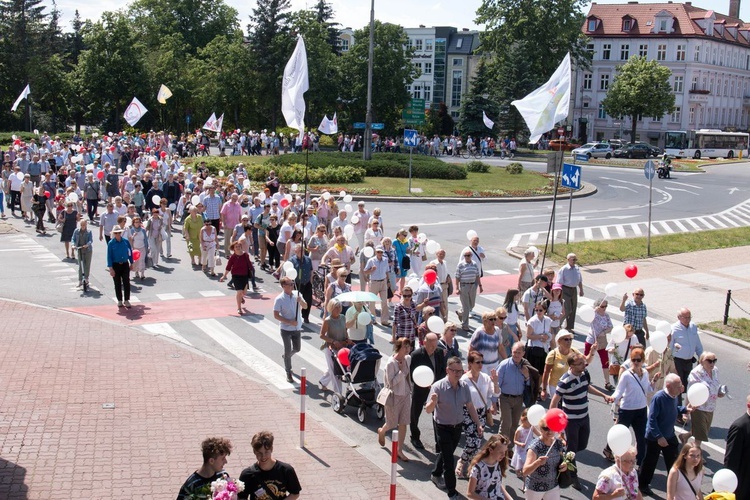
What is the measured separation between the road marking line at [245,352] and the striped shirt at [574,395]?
15.4ft

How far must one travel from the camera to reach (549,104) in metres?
16.6

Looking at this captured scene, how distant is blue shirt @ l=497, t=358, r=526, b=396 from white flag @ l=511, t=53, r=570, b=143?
7.28 metres

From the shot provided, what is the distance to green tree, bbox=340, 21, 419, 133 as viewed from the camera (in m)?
74.6

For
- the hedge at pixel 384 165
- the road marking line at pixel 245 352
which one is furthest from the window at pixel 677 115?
the road marking line at pixel 245 352

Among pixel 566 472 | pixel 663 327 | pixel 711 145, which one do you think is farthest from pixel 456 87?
pixel 566 472

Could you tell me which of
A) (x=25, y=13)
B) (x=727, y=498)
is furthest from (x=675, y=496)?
(x=25, y=13)

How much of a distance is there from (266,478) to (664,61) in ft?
319

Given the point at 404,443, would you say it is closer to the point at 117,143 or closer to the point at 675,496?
the point at 675,496

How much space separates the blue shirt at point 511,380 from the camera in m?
10.3

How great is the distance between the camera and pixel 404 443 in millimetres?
10867

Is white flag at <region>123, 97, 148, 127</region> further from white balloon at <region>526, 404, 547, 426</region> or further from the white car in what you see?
Result: the white car

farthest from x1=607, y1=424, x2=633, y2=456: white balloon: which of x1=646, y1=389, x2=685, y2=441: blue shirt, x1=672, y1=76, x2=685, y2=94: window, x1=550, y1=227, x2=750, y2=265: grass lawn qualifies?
A: x1=672, y1=76, x2=685, y2=94: window

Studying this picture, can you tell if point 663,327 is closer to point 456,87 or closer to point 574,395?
point 574,395

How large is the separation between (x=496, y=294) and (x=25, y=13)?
70802 mm
